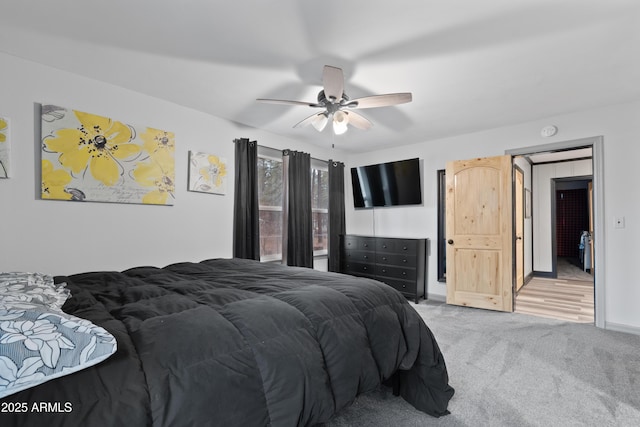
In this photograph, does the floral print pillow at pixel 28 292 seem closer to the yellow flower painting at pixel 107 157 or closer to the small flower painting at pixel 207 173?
the yellow flower painting at pixel 107 157

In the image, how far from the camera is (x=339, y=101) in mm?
2566

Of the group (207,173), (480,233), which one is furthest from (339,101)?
(480,233)

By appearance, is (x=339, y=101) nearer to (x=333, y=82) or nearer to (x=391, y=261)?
(x=333, y=82)

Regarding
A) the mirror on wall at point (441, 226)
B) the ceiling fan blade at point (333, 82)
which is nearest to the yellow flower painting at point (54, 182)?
the ceiling fan blade at point (333, 82)

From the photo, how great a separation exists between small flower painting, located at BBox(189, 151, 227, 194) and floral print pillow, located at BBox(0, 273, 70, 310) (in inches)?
79.4

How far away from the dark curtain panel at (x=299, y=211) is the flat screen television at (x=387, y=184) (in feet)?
3.54

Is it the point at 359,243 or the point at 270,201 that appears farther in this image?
the point at 359,243

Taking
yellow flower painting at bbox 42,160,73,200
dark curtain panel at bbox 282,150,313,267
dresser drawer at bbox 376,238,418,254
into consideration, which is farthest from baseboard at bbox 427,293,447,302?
yellow flower painting at bbox 42,160,73,200

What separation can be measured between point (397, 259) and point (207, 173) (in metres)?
2.89

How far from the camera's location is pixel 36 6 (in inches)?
72.7

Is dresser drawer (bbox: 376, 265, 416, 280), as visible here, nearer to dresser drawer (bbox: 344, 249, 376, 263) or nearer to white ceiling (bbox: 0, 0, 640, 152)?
dresser drawer (bbox: 344, 249, 376, 263)

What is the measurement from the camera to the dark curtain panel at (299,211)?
4348mm

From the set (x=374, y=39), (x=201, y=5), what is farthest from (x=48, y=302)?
(x=374, y=39)

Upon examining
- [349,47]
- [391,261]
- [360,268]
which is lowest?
[360,268]
